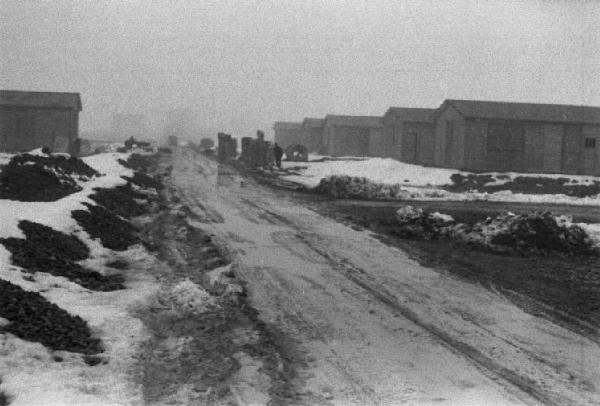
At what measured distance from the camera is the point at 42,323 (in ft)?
19.8

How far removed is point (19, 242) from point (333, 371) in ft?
18.7

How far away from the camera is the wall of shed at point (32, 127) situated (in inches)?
1842

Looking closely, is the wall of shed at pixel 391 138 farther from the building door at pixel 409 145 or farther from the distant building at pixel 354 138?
the distant building at pixel 354 138

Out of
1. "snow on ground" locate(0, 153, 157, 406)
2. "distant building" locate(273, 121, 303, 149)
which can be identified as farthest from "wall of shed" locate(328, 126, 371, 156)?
"snow on ground" locate(0, 153, 157, 406)

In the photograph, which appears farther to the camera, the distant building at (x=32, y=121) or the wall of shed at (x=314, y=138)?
the wall of shed at (x=314, y=138)

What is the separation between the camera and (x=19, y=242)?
29.2ft

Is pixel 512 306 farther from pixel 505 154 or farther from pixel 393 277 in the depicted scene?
pixel 505 154

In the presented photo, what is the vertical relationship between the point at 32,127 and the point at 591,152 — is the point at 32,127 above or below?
above

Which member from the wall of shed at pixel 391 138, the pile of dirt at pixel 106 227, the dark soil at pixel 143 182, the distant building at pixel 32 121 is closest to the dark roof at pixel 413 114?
the wall of shed at pixel 391 138

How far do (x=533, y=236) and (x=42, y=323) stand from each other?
10522mm

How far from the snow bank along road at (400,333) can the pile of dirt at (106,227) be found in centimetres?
198

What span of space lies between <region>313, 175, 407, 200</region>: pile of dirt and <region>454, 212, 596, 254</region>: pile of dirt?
30.9ft

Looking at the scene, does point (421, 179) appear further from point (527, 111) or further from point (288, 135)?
point (288, 135)

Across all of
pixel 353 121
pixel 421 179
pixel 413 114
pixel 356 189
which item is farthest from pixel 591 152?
pixel 353 121
